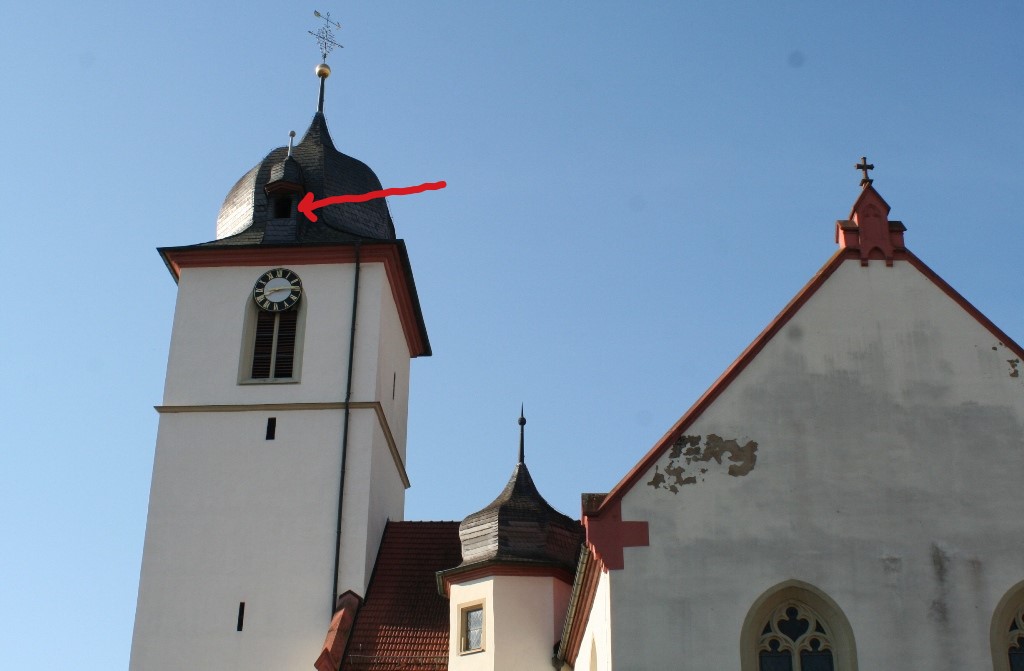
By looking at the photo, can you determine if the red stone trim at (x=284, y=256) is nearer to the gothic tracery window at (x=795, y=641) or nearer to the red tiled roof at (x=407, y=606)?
the red tiled roof at (x=407, y=606)

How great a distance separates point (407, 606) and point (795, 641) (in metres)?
A: 11.7

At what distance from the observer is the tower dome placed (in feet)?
105

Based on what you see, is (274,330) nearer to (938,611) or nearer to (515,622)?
(515,622)

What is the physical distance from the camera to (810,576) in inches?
707

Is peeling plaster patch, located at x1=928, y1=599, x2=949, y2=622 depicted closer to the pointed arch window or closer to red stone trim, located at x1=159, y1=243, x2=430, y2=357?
the pointed arch window

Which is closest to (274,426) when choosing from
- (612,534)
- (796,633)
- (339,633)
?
(339,633)

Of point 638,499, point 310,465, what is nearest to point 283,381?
point 310,465

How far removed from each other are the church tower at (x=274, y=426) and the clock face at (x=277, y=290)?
3 centimetres

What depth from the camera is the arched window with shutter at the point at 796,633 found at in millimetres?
17641

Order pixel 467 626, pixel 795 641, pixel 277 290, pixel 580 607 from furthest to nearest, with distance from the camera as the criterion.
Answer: pixel 277 290, pixel 467 626, pixel 580 607, pixel 795 641

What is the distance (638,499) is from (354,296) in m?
13.7

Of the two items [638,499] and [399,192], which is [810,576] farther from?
[399,192]

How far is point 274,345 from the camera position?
30.7 m

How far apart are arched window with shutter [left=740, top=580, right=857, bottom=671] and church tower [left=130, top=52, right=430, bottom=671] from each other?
11853mm
